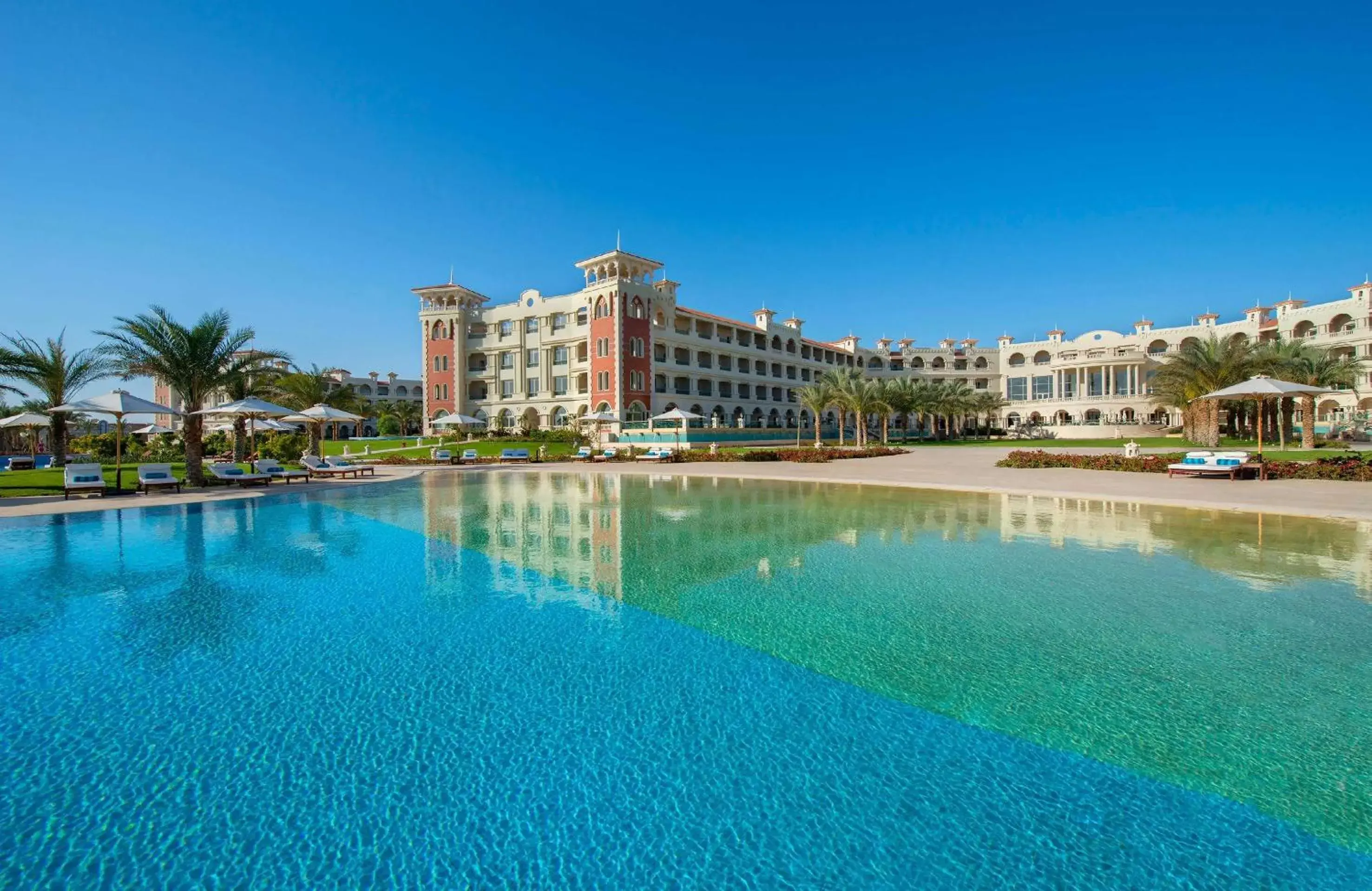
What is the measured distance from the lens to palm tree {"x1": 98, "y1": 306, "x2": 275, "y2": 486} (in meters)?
18.8

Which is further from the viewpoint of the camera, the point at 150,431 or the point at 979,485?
the point at 150,431

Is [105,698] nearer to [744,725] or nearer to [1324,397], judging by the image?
[744,725]

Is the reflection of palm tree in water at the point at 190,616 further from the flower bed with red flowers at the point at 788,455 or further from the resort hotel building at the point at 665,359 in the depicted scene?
the resort hotel building at the point at 665,359

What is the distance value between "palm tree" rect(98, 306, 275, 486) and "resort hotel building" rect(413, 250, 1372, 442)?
76.6ft

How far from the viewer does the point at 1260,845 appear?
10.2ft

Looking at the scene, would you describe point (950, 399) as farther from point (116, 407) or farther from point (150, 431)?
point (150, 431)

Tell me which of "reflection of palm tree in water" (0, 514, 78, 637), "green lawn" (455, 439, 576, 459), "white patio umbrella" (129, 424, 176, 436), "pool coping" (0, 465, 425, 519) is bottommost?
"reflection of palm tree in water" (0, 514, 78, 637)

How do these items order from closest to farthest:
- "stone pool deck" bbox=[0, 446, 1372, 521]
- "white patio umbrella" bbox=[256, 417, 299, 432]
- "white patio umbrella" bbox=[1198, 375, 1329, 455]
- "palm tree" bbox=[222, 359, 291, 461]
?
1. "stone pool deck" bbox=[0, 446, 1372, 521]
2. "white patio umbrella" bbox=[1198, 375, 1329, 455]
3. "palm tree" bbox=[222, 359, 291, 461]
4. "white patio umbrella" bbox=[256, 417, 299, 432]

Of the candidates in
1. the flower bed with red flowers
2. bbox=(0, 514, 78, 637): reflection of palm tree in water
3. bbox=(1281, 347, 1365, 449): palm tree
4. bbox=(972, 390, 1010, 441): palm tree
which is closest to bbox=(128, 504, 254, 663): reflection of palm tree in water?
bbox=(0, 514, 78, 637): reflection of palm tree in water

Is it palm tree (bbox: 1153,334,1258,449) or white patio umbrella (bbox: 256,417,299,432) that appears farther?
palm tree (bbox: 1153,334,1258,449)

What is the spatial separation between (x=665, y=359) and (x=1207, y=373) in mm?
33806

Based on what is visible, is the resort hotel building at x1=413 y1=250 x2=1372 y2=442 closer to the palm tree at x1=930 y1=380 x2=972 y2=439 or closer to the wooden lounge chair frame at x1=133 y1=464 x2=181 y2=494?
the palm tree at x1=930 y1=380 x2=972 y2=439

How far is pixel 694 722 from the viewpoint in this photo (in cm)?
444

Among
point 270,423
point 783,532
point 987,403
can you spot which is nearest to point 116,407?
point 270,423
